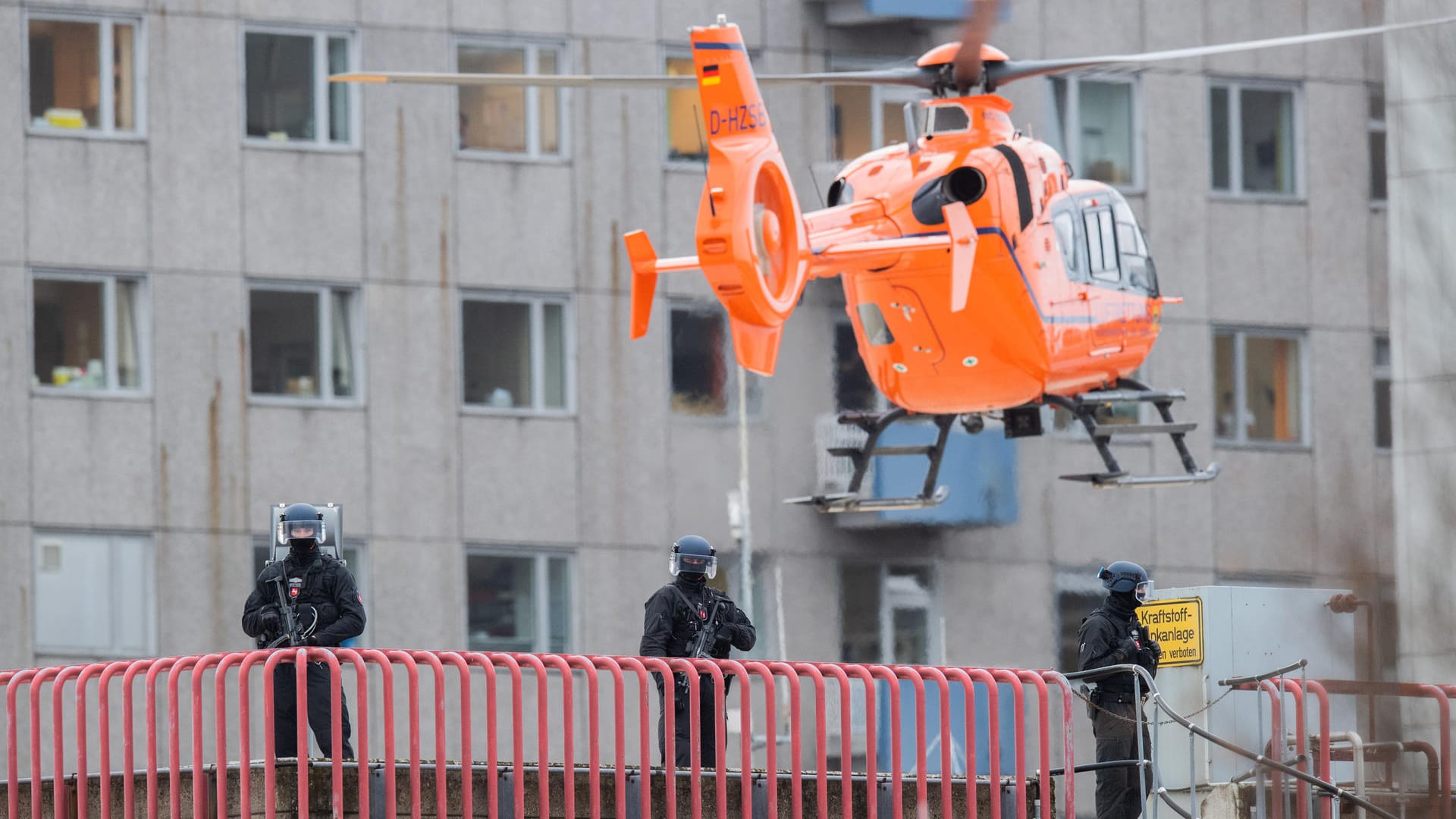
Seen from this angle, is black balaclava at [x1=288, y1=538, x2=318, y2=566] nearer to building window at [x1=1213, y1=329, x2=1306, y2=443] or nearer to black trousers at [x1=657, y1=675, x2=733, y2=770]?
black trousers at [x1=657, y1=675, x2=733, y2=770]

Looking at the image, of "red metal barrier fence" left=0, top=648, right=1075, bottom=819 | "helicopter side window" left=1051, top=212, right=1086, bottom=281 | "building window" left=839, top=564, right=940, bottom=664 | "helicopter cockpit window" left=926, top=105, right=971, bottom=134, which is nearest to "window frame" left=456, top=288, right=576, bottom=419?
"building window" left=839, top=564, right=940, bottom=664

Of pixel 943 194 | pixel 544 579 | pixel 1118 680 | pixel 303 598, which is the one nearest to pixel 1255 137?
pixel 544 579

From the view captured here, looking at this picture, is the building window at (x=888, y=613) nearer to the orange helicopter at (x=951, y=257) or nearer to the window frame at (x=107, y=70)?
the orange helicopter at (x=951, y=257)

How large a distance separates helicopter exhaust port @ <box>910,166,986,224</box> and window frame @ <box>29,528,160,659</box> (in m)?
11.6

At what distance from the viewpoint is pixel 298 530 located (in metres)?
12.6

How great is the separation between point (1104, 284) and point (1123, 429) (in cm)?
134

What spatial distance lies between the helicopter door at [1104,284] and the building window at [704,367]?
858cm

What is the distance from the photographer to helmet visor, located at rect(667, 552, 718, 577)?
13.1 meters

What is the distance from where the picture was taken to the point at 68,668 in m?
11.6

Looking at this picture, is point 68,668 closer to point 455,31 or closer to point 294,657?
point 294,657

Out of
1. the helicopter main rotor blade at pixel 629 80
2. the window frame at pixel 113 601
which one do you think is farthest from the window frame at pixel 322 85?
the helicopter main rotor blade at pixel 629 80

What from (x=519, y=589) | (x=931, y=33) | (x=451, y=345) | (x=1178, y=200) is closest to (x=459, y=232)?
(x=451, y=345)

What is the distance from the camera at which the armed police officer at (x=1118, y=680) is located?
13047 mm

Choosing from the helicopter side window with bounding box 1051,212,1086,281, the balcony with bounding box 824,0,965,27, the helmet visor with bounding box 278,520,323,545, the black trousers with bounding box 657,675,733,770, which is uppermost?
the balcony with bounding box 824,0,965,27
